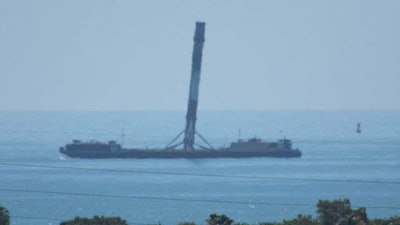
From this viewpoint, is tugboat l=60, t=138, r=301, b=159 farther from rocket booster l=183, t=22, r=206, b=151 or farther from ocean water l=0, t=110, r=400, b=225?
rocket booster l=183, t=22, r=206, b=151

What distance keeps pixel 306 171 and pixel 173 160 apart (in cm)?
1581

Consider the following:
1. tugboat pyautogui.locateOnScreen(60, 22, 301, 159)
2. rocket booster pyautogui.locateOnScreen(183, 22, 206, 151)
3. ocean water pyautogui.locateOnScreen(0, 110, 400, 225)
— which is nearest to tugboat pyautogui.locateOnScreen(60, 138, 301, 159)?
tugboat pyautogui.locateOnScreen(60, 22, 301, 159)

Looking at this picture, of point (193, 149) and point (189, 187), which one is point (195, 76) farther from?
point (189, 187)

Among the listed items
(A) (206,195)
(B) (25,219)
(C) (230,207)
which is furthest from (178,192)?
(B) (25,219)

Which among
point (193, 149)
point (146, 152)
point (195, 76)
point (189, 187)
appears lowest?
point (189, 187)

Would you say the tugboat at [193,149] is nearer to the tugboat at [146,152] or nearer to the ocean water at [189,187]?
the tugboat at [146,152]

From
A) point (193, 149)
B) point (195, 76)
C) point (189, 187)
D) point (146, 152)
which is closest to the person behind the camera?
point (189, 187)

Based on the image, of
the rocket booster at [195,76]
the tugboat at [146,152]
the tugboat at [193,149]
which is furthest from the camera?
the tugboat at [146,152]

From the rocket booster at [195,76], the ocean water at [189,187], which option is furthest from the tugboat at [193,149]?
the ocean water at [189,187]

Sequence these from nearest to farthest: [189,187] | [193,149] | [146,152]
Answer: [189,187] → [146,152] → [193,149]

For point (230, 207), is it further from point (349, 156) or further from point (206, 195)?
point (349, 156)

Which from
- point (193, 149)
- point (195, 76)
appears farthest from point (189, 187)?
point (193, 149)

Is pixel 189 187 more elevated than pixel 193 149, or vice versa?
pixel 193 149

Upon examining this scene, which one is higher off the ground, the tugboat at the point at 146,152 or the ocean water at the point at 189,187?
the tugboat at the point at 146,152
